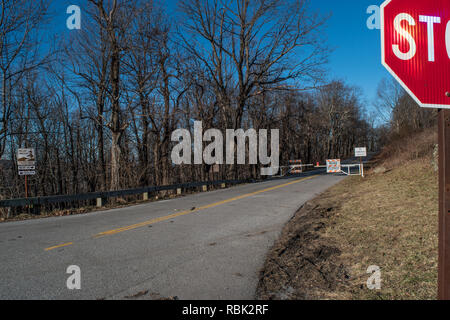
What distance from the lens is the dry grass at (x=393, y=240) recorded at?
10.8 feet

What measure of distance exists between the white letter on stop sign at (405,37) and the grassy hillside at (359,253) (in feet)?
8.11

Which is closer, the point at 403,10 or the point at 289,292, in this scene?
the point at 403,10

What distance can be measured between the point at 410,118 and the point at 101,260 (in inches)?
2047

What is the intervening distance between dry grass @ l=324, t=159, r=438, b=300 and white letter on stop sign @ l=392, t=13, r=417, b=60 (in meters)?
2.49

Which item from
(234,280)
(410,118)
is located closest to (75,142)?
(234,280)

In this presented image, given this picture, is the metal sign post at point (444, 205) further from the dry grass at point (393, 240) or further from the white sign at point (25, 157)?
the white sign at point (25, 157)

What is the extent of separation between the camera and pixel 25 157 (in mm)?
11297

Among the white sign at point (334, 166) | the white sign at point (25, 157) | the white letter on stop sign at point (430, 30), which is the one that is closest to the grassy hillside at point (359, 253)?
the white letter on stop sign at point (430, 30)

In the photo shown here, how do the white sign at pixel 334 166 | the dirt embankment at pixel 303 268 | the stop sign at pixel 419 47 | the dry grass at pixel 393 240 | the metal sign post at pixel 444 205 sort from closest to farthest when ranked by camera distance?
the metal sign post at pixel 444 205
the stop sign at pixel 419 47
the dry grass at pixel 393 240
the dirt embankment at pixel 303 268
the white sign at pixel 334 166

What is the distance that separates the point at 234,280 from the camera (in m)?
3.91

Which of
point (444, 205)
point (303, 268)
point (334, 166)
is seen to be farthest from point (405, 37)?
point (334, 166)

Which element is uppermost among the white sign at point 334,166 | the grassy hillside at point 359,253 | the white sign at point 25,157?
the white sign at point 25,157
